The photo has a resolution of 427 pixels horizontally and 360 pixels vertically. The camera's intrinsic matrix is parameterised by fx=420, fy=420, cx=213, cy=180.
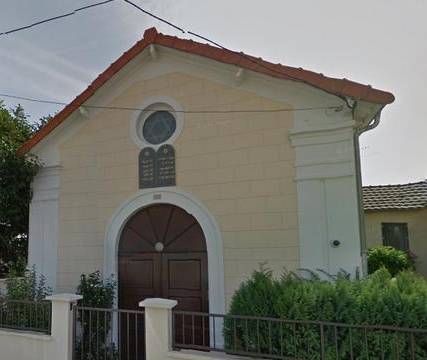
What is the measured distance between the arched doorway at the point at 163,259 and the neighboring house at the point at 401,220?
9721 mm

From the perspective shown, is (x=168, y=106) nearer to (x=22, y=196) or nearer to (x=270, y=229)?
(x=270, y=229)

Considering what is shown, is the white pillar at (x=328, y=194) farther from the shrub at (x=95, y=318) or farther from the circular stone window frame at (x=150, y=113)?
the shrub at (x=95, y=318)

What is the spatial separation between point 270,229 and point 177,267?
5.98 feet

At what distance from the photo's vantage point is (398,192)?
15.5 metres

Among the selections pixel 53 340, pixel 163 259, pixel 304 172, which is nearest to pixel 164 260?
pixel 163 259

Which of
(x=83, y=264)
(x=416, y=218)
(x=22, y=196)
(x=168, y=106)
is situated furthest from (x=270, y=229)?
(x=416, y=218)

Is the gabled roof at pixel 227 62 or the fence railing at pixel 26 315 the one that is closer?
the gabled roof at pixel 227 62

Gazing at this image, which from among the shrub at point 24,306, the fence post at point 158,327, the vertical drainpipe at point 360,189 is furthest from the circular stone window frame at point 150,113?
the fence post at point 158,327

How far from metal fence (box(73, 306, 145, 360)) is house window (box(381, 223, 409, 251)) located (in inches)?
428

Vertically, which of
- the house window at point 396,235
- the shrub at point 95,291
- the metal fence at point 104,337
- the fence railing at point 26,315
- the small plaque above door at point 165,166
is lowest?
the metal fence at point 104,337

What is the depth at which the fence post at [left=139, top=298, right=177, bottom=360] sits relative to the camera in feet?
15.8

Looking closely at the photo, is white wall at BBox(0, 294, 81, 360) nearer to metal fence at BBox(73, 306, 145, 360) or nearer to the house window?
metal fence at BBox(73, 306, 145, 360)

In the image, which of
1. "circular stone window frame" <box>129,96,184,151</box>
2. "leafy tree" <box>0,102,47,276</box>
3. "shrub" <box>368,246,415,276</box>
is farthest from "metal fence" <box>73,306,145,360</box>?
"shrub" <box>368,246,415,276</box>

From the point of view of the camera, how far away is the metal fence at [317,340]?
391 centimetres
